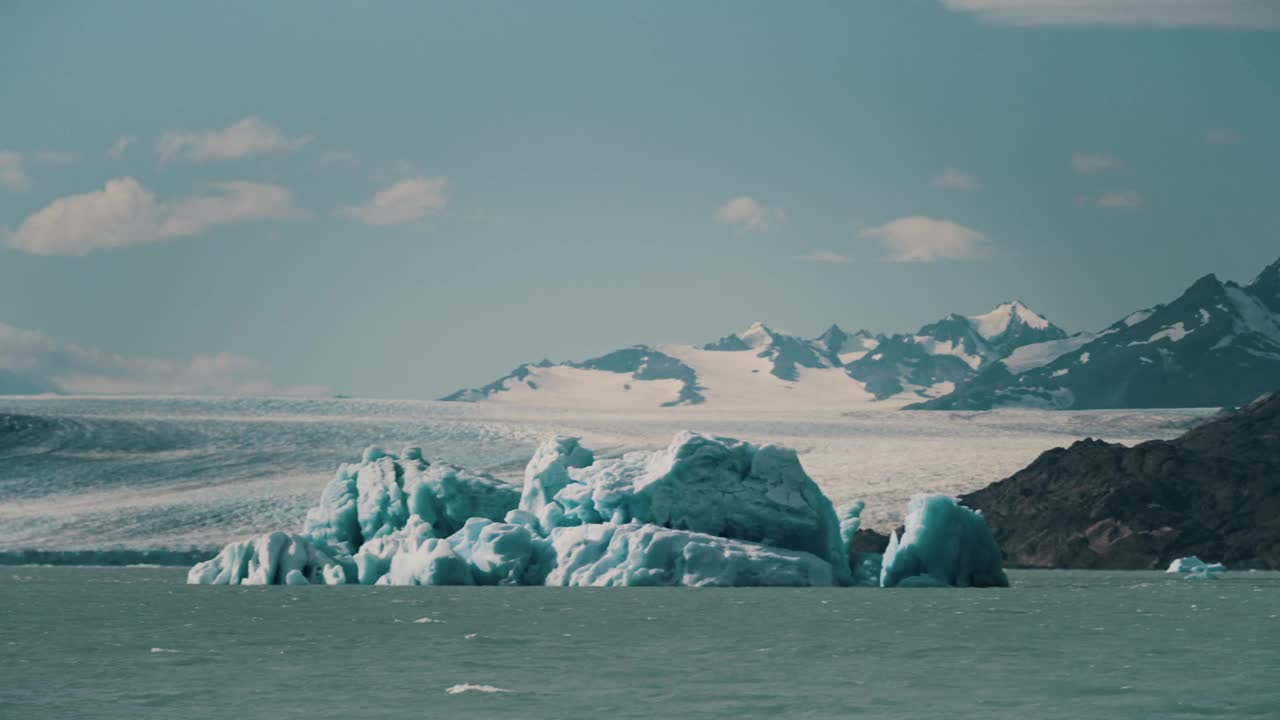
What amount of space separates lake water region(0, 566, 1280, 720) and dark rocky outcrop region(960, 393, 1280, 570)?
34.9 metres

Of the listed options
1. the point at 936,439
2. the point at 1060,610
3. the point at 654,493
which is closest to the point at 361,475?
the point at 654,493

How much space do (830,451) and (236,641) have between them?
59.3 metres

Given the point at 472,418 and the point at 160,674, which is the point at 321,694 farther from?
the point at 472,418

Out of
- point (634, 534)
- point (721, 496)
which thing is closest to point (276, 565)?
point (634, 534)

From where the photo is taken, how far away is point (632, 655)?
22969 mm

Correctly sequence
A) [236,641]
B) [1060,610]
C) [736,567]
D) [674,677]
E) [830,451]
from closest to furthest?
[674,677]
[236,641]
[1060,610]
[736,567]
[830,451]

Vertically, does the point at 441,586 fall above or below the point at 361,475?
below

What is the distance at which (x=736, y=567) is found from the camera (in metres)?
38.4

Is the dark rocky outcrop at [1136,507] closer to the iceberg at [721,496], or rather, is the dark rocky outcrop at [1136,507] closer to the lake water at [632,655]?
the lake water at [632,655]

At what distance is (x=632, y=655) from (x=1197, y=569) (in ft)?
122

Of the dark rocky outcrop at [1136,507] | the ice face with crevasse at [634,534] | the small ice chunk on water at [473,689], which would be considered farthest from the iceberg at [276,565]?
the dark rocky outcrop at [1136,507]

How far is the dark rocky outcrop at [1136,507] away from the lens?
2862 inches

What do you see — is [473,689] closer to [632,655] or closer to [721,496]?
[632,655]

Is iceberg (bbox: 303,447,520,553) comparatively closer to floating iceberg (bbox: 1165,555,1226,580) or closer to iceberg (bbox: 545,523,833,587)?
iceberg (bbox: 545,523,833,587)
